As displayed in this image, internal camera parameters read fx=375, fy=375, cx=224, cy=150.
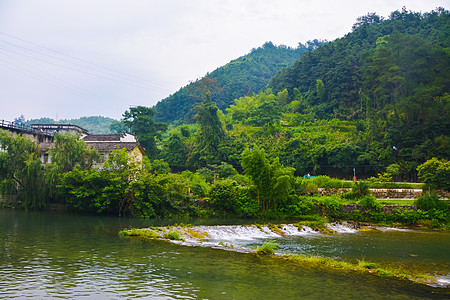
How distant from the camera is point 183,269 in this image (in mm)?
13234

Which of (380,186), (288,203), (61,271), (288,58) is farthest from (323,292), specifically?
(288,58)

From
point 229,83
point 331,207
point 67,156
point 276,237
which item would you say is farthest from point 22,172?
point 229,83

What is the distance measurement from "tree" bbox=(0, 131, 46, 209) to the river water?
11.4 m

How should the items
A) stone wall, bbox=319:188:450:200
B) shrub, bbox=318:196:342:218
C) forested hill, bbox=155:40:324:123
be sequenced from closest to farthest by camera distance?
shrub, bbox=318:196:342:218, stone wall, bbox=319:188:450:200, forested hill, bbox=155:40:324:123

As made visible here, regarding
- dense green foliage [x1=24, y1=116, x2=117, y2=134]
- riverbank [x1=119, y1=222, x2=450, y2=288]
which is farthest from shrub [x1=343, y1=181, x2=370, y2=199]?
dense green foliage [x1=24, y1=116, x2=117, y2=134]

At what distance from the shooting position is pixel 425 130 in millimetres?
45406

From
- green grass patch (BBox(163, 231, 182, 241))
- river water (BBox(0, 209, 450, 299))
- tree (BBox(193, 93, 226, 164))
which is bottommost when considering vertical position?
river water (BBox(0, 209, 450, 299))

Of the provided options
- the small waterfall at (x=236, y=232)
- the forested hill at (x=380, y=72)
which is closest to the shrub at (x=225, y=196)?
the small waterfall at (x=236, y=232)

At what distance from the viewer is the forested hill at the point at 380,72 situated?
167 ft

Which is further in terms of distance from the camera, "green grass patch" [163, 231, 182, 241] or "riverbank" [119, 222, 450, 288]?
"green grass patch" [163, 231, 182, 241]

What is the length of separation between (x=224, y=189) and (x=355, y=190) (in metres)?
11.6

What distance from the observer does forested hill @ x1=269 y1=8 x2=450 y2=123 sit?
167 feet

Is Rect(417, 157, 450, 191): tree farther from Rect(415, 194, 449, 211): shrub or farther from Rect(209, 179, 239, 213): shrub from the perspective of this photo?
Rect(209, 179, 239, 213): shrub

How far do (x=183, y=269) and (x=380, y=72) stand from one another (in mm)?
52431
